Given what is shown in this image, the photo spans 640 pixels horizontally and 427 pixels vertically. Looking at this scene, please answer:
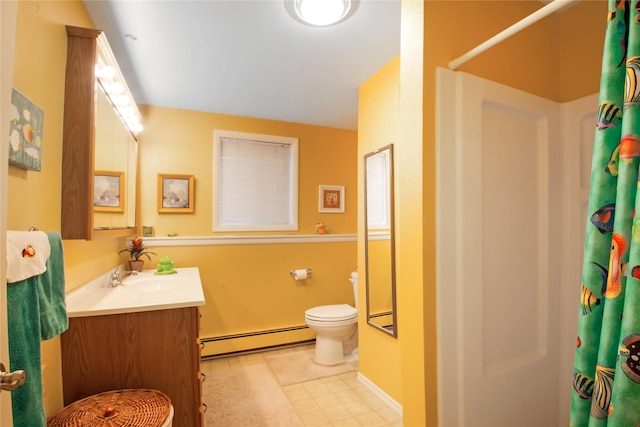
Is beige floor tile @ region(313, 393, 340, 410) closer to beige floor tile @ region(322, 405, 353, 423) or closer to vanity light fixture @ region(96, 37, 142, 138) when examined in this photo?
beige floor tile @ region(322, 405, 353, 423)

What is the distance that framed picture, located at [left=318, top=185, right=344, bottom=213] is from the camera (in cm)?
343

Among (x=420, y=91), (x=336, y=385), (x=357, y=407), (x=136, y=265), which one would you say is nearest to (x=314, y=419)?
(x=357, y=407)

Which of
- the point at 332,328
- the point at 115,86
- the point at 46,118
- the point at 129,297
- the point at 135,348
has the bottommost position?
the point at 332,328

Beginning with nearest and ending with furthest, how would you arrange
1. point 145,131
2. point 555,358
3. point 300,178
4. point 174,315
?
point 555,358 < point 174,315 < point 145,131 < point 300,178

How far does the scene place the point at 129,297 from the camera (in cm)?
163

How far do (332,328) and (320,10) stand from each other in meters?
2.30

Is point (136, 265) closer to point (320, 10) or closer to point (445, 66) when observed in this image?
point (320, 10)

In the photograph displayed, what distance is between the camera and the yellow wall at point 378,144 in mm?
2062

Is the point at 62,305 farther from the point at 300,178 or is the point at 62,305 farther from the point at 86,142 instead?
the point at 300,178

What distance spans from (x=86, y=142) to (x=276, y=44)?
1.18 metres

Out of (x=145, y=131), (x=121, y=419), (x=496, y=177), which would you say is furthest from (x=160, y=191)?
(x=496, y=177)

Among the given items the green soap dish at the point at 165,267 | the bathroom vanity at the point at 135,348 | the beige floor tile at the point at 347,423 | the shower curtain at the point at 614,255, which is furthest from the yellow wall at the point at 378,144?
the green soap dish at the point at 165,267

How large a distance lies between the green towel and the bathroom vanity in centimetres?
43

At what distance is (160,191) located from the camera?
112 inches
